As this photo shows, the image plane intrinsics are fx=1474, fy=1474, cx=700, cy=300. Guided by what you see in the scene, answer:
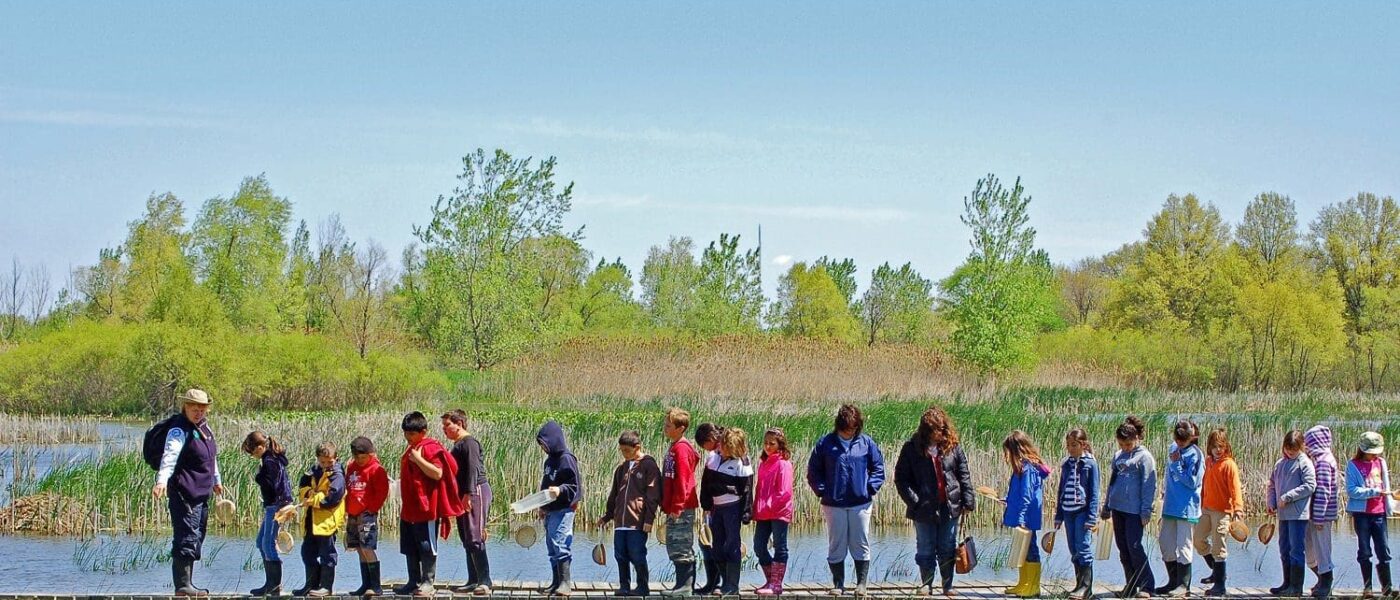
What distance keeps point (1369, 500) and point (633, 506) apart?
541cm

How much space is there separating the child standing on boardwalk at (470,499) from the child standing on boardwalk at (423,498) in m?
0.07

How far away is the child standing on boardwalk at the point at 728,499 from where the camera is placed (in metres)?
10.3

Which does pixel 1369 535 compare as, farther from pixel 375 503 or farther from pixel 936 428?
pixel 375 503

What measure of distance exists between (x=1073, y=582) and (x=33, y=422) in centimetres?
1935

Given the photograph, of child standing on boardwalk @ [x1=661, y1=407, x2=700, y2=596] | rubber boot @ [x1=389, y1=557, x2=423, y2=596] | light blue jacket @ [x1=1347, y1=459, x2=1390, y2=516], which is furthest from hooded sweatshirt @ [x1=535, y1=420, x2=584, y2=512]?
light blue jacket @ [x1=1347, y1=459, x2=1390, y2=516]

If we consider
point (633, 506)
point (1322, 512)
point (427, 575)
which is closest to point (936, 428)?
point (633, 506)

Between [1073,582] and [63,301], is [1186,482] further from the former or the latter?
[63,301]

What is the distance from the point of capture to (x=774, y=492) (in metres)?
10.4

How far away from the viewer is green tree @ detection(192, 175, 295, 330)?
158ft

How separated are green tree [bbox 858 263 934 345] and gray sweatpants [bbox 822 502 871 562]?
55936 millimetres

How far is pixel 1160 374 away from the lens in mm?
45656

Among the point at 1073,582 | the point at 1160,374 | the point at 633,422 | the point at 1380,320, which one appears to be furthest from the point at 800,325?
the point at 1073,582

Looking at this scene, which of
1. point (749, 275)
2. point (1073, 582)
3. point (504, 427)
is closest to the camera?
point (1073, 582)

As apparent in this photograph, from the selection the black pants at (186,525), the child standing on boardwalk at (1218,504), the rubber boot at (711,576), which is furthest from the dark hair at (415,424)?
the child standing on boardwalk at (1218,504)
